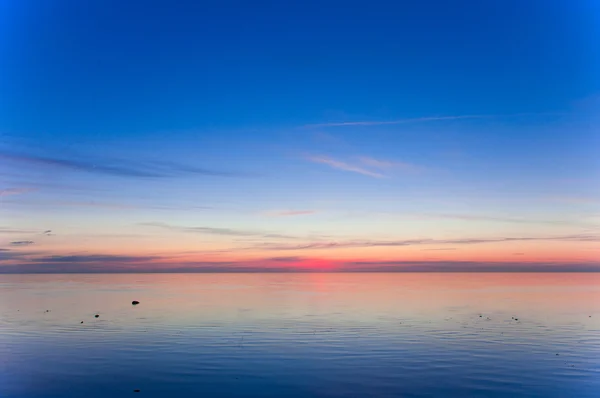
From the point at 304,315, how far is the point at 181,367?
3265 centimetres

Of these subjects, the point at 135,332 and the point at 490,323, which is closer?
the point at 135,332

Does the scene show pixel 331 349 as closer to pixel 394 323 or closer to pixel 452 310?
pixel 394 323

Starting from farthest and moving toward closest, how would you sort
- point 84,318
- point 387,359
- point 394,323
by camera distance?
point 84,318
point 394,323
point 387,359

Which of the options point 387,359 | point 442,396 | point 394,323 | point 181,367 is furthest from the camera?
point 394,323

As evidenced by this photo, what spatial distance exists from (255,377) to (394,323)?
28279 millimetres

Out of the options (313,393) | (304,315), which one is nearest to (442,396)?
(313,393)

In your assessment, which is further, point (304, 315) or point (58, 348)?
point (304, 315)

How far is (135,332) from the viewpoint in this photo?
53.5m

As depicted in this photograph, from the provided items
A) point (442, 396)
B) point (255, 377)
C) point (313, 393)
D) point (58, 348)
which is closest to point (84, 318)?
point (58, 348)

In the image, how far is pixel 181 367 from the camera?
121 feet

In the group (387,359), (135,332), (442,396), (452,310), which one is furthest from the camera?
(452,310)

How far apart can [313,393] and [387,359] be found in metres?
10.1

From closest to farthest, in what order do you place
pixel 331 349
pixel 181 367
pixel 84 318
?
1. pixel 181 367
2. pixel 331 349
3. pixel 84 318

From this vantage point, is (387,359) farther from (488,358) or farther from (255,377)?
(255,377)
